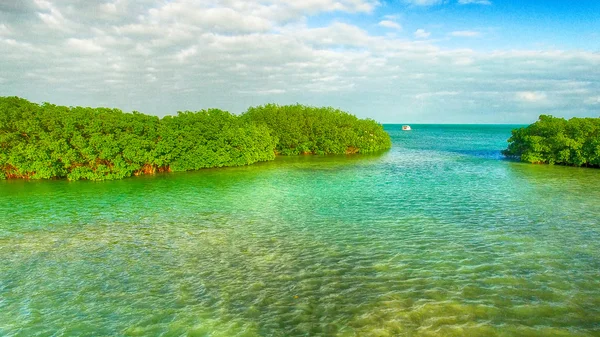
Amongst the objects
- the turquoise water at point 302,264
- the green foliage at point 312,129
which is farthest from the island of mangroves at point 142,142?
the turquoise water at point 302,264

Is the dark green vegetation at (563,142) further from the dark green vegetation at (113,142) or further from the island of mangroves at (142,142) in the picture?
the dark green vegetation at (113,142)

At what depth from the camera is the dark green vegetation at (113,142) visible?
3098 centimetres

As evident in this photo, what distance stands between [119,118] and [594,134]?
47.4 meters

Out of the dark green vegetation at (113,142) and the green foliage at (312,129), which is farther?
the green foliage at (312,129)

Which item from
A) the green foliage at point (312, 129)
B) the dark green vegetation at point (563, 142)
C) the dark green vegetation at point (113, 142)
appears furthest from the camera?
the green foliage at point (312, 129)

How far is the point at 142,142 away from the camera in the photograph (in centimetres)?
3369

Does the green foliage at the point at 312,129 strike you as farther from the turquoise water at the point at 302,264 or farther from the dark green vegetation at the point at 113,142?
the turquoise water at the point at 302,264

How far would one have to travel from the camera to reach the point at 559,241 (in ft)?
46.3

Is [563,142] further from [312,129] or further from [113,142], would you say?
[113,142]

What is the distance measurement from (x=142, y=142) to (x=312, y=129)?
91.7 feet

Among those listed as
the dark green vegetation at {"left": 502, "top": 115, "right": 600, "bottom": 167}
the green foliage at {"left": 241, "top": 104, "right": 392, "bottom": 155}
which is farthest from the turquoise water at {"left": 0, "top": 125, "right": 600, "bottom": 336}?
the green foliage at {"left": 241, "top": 104, "right": 392, "bottom": 155}

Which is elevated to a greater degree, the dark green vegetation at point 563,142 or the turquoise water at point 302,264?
the dark green vegetation at point 563,142

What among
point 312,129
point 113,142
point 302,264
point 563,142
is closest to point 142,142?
point 113,142

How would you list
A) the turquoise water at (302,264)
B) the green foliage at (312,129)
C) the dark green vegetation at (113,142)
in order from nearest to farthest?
1. the turquoise water at (302,264)
2. the dark green vegetation at (113,142)
3. the green foliage at (312,129)
